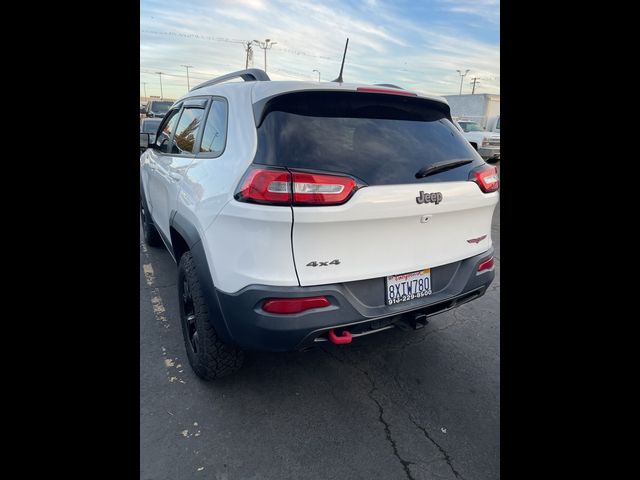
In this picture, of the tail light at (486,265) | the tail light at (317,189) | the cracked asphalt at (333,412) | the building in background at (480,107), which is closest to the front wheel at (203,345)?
the cracked asphalt at (333,412)

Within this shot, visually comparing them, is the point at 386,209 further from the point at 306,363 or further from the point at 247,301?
the point at 306,363

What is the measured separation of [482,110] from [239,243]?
24.7 meters

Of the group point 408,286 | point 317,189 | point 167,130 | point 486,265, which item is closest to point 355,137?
point 317,189

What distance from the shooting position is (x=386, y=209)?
199 centimetres

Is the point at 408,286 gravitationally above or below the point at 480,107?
below

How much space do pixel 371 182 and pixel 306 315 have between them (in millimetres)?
750

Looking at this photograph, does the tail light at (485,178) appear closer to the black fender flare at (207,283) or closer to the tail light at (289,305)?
the tail light at (289,305)

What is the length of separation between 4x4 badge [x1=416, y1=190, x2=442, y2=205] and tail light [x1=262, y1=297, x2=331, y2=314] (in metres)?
0.78

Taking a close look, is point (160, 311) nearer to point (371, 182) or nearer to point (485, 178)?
point (371, 182)

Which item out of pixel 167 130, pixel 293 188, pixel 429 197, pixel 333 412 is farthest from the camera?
pixel 167 130

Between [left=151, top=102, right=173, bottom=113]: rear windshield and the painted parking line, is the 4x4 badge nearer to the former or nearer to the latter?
the painted parking line

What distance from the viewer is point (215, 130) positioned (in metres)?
2.54

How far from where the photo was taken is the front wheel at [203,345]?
92.2 inches

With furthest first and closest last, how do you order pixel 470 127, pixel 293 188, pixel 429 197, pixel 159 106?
pixel 159 106 < pixel 470 127 < pixel 429 197 < pixel 293 188
